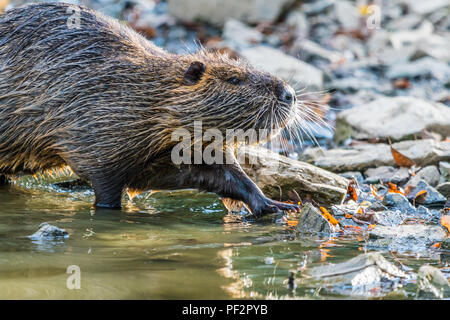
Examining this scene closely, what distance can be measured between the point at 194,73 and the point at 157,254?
235cm

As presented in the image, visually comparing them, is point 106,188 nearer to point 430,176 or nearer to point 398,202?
point 398,202

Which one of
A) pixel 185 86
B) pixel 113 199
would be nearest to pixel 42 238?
pixel 113 199

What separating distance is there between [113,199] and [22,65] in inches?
63.4

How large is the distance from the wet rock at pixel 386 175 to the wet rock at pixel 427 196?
597 millimetres

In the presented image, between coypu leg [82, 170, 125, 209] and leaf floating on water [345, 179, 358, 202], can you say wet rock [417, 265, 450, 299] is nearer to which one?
leaf floating on water [345, 179, 358, 202]

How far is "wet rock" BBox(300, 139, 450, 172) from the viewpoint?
789cm

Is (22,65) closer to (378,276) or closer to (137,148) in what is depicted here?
(137,148)

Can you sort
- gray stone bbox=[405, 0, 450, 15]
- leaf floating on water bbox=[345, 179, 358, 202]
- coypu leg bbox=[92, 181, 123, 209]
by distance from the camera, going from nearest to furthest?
coypu leg bbox=[92, 181, 123, 209] → leaf floating on water bbox=[345, 179, 358, 202] → gray stone bbox=[405, 0, 450, 15]

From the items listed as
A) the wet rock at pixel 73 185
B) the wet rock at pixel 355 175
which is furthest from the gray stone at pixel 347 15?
the wet rock at pixel 73 185

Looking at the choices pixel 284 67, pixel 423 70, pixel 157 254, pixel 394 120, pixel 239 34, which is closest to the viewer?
pixel 157 254

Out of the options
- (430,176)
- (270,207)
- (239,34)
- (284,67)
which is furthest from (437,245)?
(239,34)

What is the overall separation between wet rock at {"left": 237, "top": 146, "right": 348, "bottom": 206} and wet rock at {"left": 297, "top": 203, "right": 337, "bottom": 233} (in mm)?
1083

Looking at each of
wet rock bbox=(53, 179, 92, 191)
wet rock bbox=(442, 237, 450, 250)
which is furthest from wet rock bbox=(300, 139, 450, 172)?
wet rock bbox=(442, 237, 450, 250)

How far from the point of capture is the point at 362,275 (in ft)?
12.4
